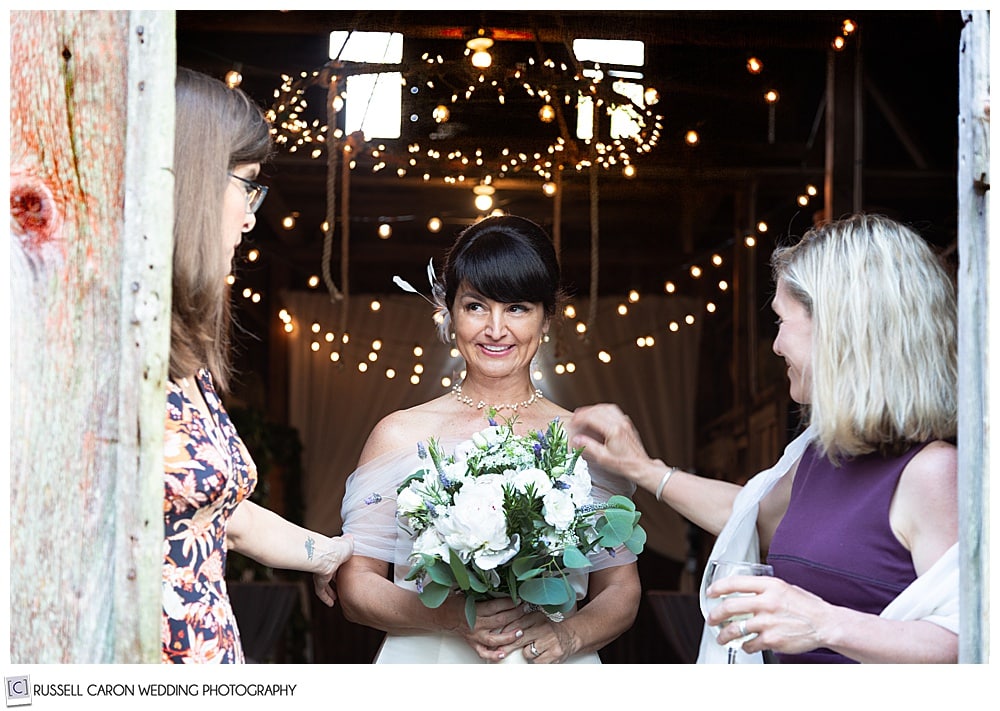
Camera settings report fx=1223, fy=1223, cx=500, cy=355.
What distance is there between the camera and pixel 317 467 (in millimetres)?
10352

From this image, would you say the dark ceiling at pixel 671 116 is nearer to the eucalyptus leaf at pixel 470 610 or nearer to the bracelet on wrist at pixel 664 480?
the bracelet on wrist at pixel 664 480

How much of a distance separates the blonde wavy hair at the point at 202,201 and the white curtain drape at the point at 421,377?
24.3 ft

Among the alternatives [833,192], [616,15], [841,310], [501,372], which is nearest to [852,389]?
[841,310]

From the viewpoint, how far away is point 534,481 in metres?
2.78

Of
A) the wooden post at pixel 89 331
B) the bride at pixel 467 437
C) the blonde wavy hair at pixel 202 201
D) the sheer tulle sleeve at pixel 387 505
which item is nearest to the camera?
the wooden post at pixel 89 331

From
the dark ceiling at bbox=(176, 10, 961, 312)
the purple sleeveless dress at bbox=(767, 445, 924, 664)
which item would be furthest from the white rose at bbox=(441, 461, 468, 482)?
the dark ceiling at bbox=(176, 10, 961, 312)

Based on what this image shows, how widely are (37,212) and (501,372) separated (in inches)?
56.8

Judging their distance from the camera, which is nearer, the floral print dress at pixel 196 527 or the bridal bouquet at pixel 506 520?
the floral print dress at pixel 196 527

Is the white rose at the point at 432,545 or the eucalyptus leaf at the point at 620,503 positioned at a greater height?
the eucalyptus leaf at the point at 620,503

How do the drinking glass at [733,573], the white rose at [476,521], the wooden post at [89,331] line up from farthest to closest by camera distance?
the white rose at [476,521] → the drinking glass at [733,573] → the wooden post at [89,331]

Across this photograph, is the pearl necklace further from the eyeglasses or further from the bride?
the eyeglasses

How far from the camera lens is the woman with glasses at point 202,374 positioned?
252cm

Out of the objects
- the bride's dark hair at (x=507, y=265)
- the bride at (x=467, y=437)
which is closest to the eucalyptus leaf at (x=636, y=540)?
the bride at (x=467, y=437)
